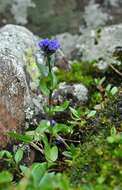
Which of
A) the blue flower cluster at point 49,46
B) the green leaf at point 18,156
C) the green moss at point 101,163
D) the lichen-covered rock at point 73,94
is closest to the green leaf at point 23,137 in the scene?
the green leaf at point 18,156

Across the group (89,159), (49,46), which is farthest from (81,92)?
(89,159)

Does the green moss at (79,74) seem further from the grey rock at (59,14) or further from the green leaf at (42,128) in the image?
the green leaf at (42,128)

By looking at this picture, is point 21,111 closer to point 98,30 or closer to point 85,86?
point 85,86

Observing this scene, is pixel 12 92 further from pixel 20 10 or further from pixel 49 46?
pixel 20 10

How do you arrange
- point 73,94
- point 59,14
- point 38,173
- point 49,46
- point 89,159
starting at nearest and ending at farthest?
point 38,173 < point 89,159 < point 49,46 < point 73,94 < point 59,14

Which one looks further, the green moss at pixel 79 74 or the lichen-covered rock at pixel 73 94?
the green moss at pixel 79 74

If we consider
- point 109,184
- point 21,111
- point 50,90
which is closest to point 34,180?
point 109,184

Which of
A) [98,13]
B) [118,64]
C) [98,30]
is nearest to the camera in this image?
[118,64]

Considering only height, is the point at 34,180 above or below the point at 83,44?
below
